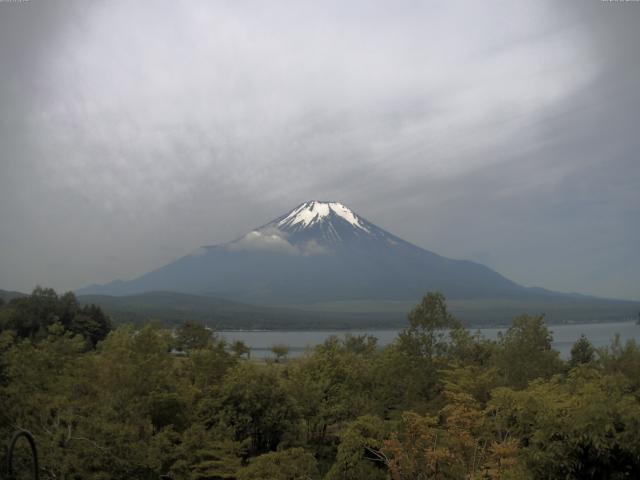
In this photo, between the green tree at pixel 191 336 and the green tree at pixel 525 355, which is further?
the green tree at pixel 191 336

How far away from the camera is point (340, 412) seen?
21.2 meters

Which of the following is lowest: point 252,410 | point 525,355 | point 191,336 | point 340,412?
point 340,412

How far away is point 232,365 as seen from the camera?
23172 mm

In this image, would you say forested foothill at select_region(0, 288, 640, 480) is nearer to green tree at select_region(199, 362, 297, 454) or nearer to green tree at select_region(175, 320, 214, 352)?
green tree at select_region(199, 362, 297, 454)

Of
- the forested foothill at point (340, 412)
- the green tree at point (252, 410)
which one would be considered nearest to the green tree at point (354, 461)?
Result: the forested foothill at point (340, 412)

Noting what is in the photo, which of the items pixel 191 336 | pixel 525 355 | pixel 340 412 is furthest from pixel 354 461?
pixel 191 336

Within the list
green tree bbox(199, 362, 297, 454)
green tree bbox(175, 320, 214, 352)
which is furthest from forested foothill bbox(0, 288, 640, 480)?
green tree bbox(175, 320, 214, 352)

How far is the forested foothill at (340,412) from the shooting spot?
32.6ft

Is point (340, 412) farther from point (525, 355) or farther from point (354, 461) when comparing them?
point (525, 355)

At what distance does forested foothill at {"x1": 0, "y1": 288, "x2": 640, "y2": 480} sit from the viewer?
9938 millimetres

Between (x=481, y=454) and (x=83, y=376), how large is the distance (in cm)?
1511

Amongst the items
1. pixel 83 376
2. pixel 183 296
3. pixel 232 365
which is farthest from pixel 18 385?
pixel 183 296

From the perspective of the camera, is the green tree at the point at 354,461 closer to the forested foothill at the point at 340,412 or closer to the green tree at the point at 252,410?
the forested foothill at the point at 340,412

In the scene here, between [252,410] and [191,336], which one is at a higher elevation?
[191,336]
